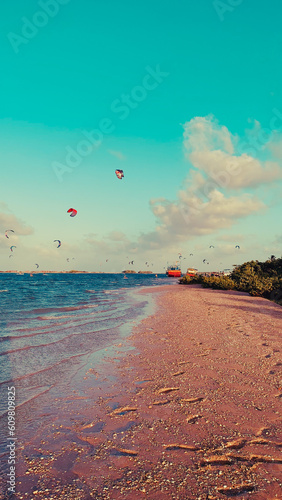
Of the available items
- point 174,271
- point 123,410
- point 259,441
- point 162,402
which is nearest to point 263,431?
point 259,441

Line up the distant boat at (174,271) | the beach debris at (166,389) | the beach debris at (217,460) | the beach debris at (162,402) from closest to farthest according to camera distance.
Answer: the beach debris at (217,460), the beach debris at (162,402), the beach debris at (166,389), the distant boat at (174,271)

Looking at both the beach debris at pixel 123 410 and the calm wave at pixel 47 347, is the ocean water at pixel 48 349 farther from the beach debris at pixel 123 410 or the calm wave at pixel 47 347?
the beach debris at pixel 123 410

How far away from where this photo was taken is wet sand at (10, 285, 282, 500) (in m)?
3.79

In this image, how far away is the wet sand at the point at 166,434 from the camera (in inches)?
149

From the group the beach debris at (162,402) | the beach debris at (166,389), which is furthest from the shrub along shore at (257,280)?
the beach debris at (162,402)

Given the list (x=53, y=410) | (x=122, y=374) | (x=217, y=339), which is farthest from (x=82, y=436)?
(x=217, y=339)

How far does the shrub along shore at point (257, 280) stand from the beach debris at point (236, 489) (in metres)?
26.7

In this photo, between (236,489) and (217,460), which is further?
(217,460)

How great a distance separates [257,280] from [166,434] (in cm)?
3286

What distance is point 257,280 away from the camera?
35062 millimetres

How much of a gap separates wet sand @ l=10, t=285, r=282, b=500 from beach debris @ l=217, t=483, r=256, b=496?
0.02 metres

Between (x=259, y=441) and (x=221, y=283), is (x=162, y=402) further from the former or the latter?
(x=221, y=283)

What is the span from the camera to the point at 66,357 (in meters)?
10.5

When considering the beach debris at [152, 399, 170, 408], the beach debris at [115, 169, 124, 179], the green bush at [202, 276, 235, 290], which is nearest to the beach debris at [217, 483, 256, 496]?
the beach debris at [152, 399, 170, 408]
